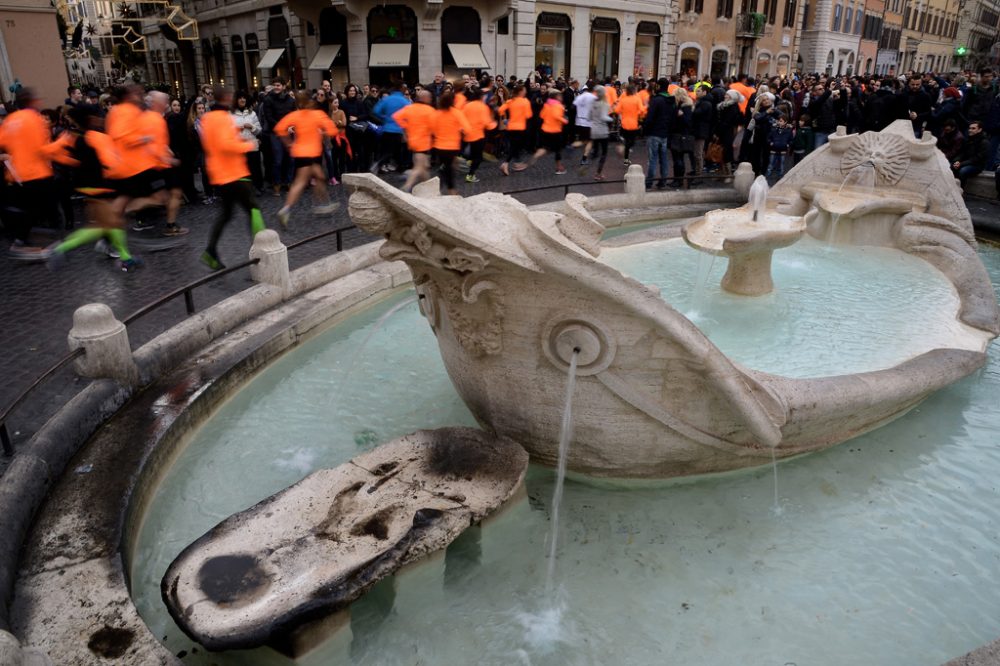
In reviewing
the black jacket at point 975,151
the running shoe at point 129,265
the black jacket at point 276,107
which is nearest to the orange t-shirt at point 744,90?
the black jacket at point 975,151

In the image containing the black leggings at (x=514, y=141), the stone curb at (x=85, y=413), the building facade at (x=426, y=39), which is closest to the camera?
the stone curb at (x=85, y=413)

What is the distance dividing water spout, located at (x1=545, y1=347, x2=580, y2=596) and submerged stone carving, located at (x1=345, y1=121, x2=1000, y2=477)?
4 cm

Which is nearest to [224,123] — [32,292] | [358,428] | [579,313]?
[32,292]

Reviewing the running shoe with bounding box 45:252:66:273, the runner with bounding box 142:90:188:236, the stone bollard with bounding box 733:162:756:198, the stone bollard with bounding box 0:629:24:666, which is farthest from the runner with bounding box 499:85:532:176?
the stone bollard with bounding box 0:629:24:666

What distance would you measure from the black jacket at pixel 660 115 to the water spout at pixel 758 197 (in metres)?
4.91

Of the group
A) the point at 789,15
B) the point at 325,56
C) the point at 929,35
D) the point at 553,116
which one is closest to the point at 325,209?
the point at 553,116

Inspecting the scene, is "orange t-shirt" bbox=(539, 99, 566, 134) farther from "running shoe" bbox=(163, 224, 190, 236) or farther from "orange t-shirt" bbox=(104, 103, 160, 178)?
"orange t-shirt" bbox=(104, 103, 160, 178)

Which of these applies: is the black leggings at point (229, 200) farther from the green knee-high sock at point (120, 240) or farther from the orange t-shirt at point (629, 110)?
the orange t-shirt at point (629, 110)

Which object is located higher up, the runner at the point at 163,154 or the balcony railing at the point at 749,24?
the balcony railing at the point at 749,24

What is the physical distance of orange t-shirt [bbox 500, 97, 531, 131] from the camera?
13648 millimetres

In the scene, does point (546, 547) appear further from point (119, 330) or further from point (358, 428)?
point (119, 330)

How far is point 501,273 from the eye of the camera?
3.50 m

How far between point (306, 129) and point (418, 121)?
1.62 meters

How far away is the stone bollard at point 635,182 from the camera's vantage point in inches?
437
